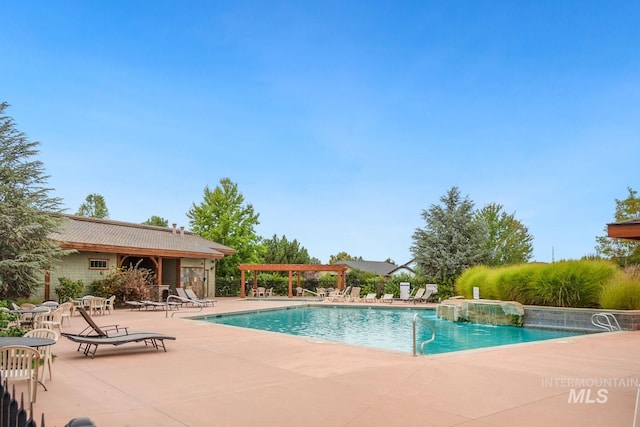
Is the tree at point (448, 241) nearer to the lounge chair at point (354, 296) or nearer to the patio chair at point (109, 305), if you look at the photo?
the lounge chair at point (354, 296)

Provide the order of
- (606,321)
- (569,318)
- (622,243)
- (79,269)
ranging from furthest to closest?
1. (622,243)
2. (79,269)
3. (569,318)
4. (606,321)

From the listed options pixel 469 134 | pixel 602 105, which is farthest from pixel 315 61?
pixel 602 105

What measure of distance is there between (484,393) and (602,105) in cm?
1520

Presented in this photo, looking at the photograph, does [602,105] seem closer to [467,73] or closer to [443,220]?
[467,73]

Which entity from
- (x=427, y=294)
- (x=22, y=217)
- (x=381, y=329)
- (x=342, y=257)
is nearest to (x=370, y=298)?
(x=427, y=294)

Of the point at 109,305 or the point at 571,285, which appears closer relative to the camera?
the point at 571,285

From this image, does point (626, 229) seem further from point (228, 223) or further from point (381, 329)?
point (228, 223)

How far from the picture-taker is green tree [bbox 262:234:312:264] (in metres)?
45.4

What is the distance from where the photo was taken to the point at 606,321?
1284cm

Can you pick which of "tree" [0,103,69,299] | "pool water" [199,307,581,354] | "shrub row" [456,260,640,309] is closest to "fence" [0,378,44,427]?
"pool water" [199,307,581,354]

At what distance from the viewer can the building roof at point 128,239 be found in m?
20.9

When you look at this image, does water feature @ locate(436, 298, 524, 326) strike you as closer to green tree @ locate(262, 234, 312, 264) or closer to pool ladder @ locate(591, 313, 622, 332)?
pool ladder @ locate(591, 313, 622, 332)

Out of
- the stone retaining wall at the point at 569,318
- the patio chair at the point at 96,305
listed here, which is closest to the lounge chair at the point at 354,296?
the stone retaining wall at the point at 569,318

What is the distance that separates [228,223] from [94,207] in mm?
20610
